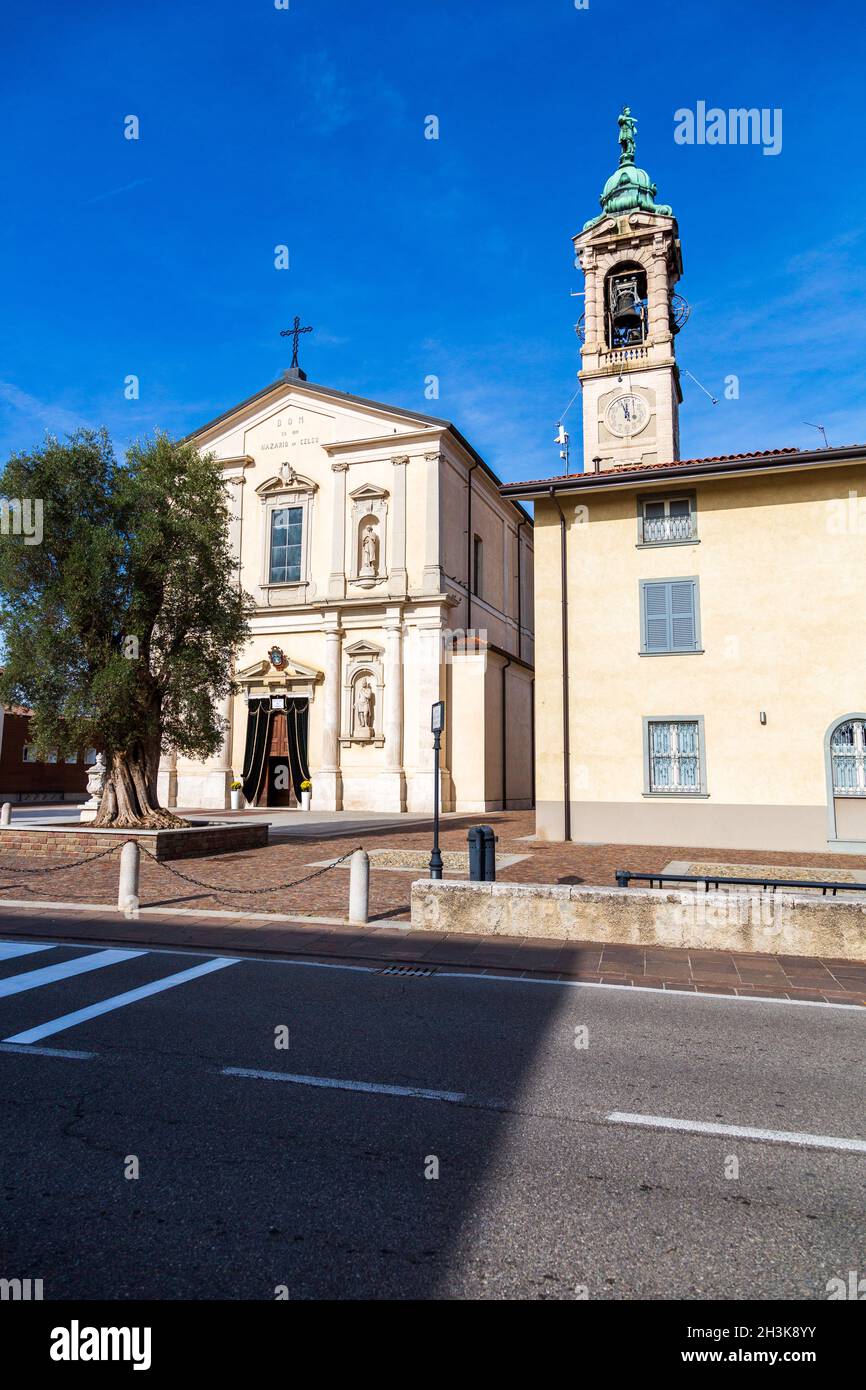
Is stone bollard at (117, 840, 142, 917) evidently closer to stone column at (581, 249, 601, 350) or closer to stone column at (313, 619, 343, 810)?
stone column at (313, 619, 343, 810)

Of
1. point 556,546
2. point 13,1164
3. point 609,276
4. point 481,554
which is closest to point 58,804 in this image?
point 481,554

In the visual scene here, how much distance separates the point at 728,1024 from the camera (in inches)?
228

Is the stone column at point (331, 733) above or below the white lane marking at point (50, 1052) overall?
above

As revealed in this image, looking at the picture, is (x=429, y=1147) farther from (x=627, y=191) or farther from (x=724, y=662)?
(x=627, y=191)

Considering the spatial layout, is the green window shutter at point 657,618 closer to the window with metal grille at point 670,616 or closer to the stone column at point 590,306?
the window with metal grille at point 670,616

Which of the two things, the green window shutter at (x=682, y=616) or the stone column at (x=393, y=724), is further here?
the stone column at (x=393, y=724)


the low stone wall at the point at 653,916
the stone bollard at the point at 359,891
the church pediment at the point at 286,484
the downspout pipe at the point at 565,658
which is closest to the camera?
the low stone wall at the point at 653,916

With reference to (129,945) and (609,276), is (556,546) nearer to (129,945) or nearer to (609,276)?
(129,945)

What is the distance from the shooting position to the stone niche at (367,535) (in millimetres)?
31703

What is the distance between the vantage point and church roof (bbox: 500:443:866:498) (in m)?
16.8

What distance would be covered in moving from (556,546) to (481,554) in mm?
16793

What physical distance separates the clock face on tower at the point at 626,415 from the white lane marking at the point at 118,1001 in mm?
33139

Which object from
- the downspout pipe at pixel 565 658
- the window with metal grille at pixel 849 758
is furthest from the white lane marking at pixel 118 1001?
the window with metal grille at pixel 849 758

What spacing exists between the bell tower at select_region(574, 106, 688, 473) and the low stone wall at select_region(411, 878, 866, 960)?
2966 cm
